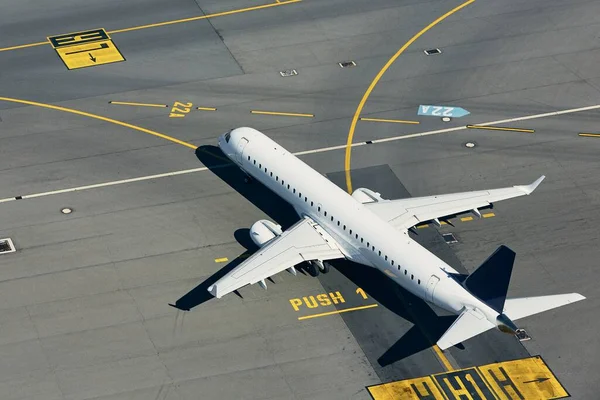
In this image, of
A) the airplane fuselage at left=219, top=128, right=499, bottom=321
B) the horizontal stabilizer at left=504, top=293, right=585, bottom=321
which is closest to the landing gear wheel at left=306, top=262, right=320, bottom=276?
the airplane fuselage at left=219, top=128, right=499, bottom=321

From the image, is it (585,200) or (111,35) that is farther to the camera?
(111,35)

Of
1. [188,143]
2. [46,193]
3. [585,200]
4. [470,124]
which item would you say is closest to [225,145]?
[188,143]

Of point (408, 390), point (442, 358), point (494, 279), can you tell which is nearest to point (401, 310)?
point (442, 358)

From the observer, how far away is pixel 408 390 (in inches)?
3546

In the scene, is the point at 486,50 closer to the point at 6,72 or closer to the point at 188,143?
the point at 188,143

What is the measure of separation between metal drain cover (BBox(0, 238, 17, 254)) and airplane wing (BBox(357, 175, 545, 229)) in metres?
29.5

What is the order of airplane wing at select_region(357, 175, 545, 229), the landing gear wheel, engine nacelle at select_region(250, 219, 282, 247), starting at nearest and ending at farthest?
1. the landing gear wheel
2. engine nacelle at select_region(250, 219, 282, 247)
3. airplane wing at select_region(357, 175, 545, 229)

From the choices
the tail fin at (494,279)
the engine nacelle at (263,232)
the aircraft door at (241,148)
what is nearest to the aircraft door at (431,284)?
the tail fin at (494,279)

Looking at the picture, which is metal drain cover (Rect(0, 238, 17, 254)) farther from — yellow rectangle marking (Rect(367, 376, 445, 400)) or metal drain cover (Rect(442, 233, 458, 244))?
metal drain cover (Rect(442, 233, 458, 244))

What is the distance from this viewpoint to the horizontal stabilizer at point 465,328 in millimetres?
88000

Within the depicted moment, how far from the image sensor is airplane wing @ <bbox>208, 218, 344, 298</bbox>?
94375mm

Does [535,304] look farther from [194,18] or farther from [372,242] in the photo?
[194,18]

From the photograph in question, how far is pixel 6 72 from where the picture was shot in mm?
129625

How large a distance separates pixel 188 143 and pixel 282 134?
8948mm
